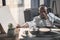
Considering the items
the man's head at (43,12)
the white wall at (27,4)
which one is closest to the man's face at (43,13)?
the man's head at (43,12)

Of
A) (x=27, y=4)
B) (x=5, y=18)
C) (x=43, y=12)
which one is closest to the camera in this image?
(x=43, y=12)

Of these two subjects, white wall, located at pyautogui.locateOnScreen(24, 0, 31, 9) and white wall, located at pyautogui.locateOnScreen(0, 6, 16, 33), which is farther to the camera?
white wall, located at pyautogui.locateOnScreen(24, 0, 31, 9)

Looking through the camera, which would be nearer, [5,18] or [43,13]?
[43,13]

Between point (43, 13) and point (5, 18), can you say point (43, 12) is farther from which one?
point (5, 18)

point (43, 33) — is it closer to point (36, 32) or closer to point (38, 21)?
point (36, 32)

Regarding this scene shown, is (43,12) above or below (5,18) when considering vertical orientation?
above

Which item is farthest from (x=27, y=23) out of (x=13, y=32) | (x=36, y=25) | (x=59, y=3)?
(x=59, y=3)

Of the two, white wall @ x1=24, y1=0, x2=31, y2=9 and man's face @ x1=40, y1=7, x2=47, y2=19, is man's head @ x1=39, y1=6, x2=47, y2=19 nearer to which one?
man's face @ x1=40, y1=7, x2=47, y2=19

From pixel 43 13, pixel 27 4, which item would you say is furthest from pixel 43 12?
pixel 27 4

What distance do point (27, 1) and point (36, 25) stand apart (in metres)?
0.63

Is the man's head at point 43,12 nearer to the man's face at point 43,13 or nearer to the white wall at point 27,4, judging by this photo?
the man's face at point 43,13

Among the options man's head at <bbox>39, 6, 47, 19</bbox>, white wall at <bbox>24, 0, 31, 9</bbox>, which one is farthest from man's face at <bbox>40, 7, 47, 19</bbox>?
white wall at <bbox>24, 0, 31, 9</bbox>

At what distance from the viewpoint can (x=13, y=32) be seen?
1962mm

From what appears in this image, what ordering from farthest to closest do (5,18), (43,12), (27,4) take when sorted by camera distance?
(27,4), (5,18), (43,12)
